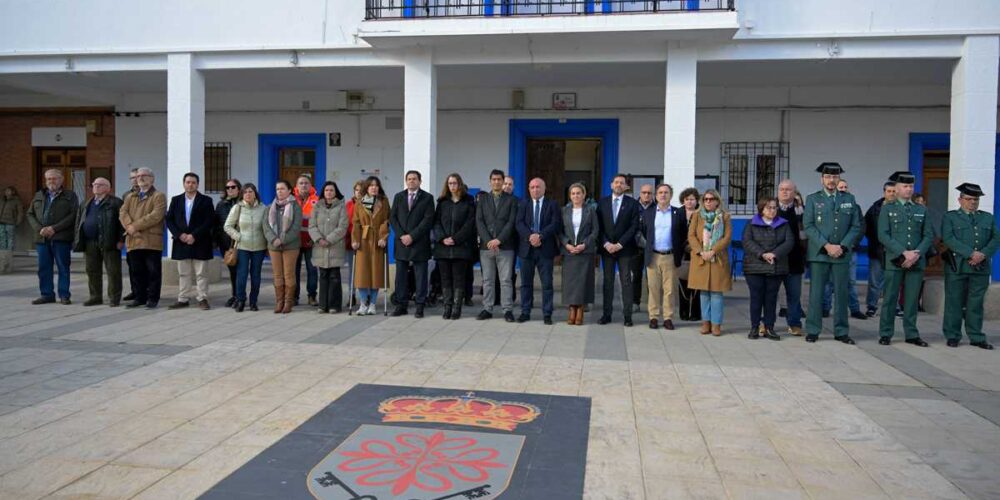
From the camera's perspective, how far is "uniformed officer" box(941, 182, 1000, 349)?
8.16 m

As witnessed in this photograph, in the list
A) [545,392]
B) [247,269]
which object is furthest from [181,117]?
[545,392]

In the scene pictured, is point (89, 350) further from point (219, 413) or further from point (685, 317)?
point (685, 317)

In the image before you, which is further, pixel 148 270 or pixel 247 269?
pixel 148 270

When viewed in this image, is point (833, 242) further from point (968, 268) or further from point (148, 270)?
point (148, 270)

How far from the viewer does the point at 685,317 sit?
383 inches

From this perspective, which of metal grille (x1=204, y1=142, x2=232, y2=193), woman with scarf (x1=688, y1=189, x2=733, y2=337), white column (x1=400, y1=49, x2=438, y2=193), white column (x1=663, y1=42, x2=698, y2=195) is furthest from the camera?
metal grille (x1=204, y1=142, x2=232, y2=193)

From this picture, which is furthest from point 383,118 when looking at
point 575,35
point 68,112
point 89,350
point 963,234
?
point 963,234

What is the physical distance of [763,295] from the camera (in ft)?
27.9

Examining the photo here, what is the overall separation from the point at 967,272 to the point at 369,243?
22.5 feet

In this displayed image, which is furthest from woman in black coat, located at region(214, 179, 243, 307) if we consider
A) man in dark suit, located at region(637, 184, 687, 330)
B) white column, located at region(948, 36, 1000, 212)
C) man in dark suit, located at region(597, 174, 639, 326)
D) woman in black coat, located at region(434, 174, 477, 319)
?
white column, located at region(948, 36, 1000, 212)

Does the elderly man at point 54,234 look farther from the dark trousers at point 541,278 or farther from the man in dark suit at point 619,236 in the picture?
the man in dark suit at point 619,236

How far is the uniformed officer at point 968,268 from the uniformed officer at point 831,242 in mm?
1022

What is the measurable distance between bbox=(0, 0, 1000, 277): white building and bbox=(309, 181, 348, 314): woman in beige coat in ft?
6.19

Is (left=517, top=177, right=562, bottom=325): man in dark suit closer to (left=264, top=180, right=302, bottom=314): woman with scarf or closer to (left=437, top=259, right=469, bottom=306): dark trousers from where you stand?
(left=437, top=259, right=469, bottom=306): dark trousers
